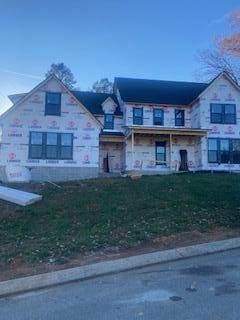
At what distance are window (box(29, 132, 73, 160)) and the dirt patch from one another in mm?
16504

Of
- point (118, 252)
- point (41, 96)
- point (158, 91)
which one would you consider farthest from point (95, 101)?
point (118, 252)

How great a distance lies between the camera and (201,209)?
43.8 feet

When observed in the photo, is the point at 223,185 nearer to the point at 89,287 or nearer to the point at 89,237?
the point at 89,237

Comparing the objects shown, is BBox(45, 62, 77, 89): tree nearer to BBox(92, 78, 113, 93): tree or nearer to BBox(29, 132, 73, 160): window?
BBox(92, 78, 113, 93): tree

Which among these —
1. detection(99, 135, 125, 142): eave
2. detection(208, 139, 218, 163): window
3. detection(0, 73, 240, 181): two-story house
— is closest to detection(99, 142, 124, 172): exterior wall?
detection(0, 73, 240, 181): two-story house

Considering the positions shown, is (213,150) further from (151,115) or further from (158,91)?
(158,91)

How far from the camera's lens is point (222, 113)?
29734 millimetres

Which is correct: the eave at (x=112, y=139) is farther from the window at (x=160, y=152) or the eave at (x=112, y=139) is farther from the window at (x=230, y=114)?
the window at (x=230, y=114)

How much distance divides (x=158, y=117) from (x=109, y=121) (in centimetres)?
387

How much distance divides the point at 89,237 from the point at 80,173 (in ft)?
53.4

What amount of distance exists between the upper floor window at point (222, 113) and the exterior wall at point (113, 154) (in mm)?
7401

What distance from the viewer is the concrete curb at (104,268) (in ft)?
22.6

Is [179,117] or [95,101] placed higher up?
[95,101]

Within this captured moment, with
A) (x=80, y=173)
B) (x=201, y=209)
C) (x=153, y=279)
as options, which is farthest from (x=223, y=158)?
(x=153, y=279)
